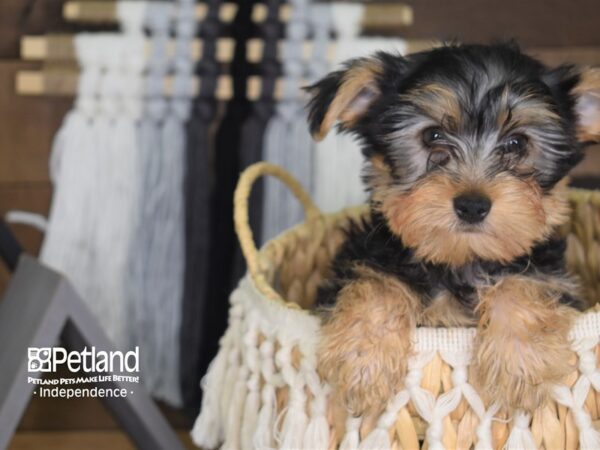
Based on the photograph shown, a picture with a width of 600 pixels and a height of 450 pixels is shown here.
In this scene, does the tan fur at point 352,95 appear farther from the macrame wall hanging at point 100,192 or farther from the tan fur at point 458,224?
the macrame wall hanging at point 100,192

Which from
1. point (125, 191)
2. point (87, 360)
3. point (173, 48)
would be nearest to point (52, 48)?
point (173, 48)

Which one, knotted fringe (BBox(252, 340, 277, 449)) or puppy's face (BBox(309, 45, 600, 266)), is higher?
puppy's face (BBox(309, 45, 600, 266))

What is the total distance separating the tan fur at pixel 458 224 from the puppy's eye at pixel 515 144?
66 millimetres

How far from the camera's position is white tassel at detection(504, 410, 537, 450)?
4.05ft

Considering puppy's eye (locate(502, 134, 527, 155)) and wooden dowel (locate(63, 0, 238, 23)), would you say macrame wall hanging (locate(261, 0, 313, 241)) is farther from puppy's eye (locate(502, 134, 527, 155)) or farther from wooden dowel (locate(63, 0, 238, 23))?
puppy's eye (locate(502, 134, 527, 155))

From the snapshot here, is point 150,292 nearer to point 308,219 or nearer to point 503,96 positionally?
point 308,219

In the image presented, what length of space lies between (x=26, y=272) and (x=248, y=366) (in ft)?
1.72

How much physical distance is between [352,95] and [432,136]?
0.17 m

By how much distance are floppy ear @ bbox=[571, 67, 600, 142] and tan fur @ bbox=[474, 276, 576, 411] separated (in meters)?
0.40

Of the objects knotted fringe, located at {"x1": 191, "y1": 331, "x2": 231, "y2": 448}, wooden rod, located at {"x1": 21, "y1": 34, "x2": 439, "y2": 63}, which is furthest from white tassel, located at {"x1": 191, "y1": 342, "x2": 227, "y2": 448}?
wooden rod, located at {"x1": 21, "y1": 34, "x2": 439, "y2": 63}

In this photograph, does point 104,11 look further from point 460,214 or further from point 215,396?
point 460,214

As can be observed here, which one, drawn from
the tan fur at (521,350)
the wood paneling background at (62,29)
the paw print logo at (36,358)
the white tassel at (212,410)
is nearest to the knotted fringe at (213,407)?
the white tassel at (212,410)

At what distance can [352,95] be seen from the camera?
1511mm

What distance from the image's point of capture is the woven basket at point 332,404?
125 centimetres
